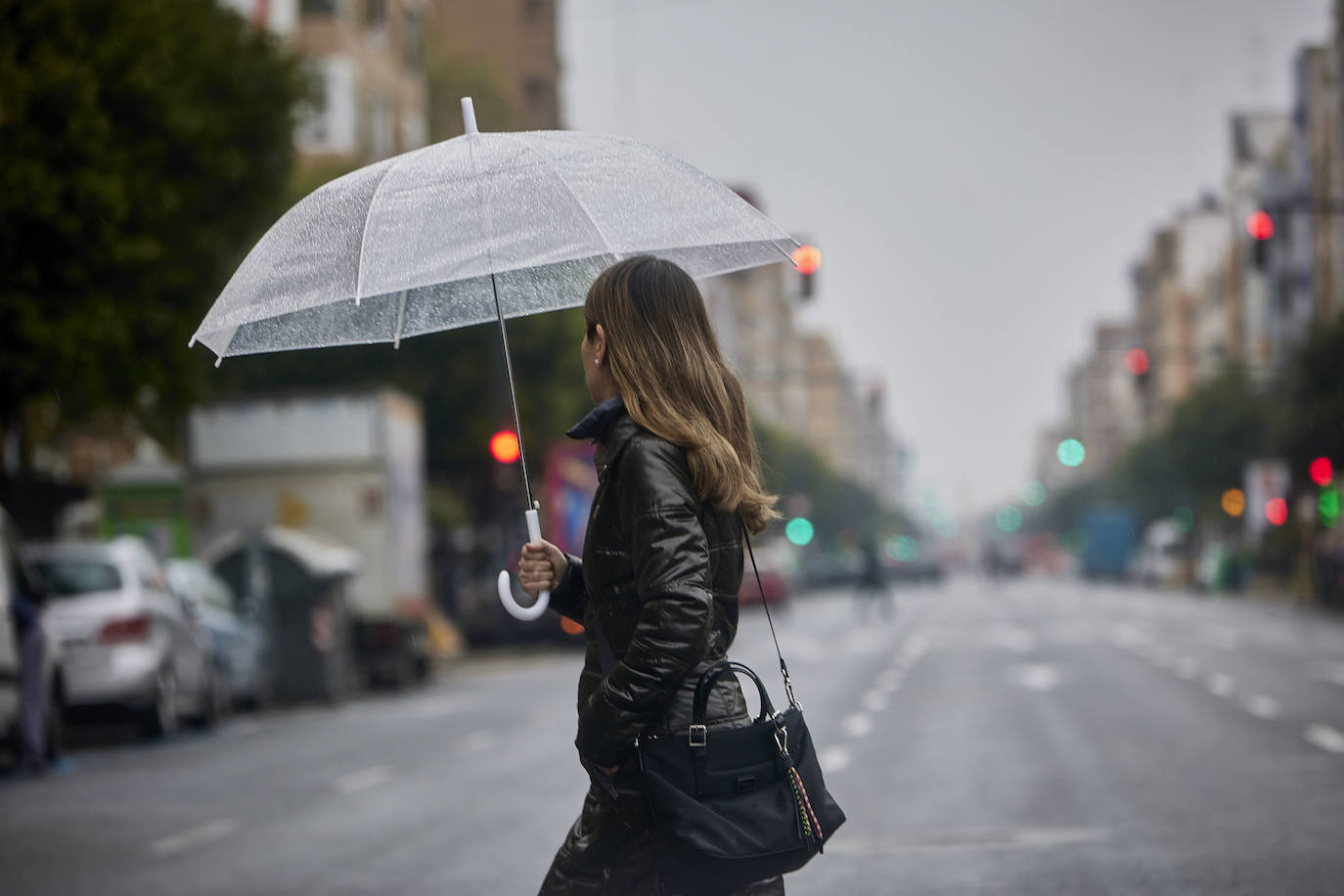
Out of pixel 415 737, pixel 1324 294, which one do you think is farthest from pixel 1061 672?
pixel 1324 294

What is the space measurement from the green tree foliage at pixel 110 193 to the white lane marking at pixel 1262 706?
1049 cm

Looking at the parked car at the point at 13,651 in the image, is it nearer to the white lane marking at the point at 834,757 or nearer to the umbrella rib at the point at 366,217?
the white lane marking at the point at 834,757

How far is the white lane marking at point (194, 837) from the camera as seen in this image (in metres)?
9.79

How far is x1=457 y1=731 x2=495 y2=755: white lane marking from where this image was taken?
15.1 meters

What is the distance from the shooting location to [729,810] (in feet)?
11.9

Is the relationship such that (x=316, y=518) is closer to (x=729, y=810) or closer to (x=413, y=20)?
(x=729, y=810)

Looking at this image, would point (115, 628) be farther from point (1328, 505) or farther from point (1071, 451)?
point (1328, 505)

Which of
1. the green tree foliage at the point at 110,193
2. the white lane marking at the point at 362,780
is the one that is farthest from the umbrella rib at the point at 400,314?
the green tree foliage at the point at 110,193

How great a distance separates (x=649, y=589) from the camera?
358 cm

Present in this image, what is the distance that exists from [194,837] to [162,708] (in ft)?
22.9

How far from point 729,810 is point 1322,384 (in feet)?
168

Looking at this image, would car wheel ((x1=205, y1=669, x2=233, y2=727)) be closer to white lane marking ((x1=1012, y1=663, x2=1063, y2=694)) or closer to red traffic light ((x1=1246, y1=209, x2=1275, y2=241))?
white lane marking ((x1=1012, y1=663, x2=1063, y2=694))

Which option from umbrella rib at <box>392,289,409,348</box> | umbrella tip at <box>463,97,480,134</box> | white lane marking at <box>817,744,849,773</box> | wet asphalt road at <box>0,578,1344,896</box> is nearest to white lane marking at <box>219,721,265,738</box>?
wet asphalt road at <box>0,578,1344,896</box>

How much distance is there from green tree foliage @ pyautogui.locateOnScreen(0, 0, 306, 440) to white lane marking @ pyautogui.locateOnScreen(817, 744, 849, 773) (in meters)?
8.49
